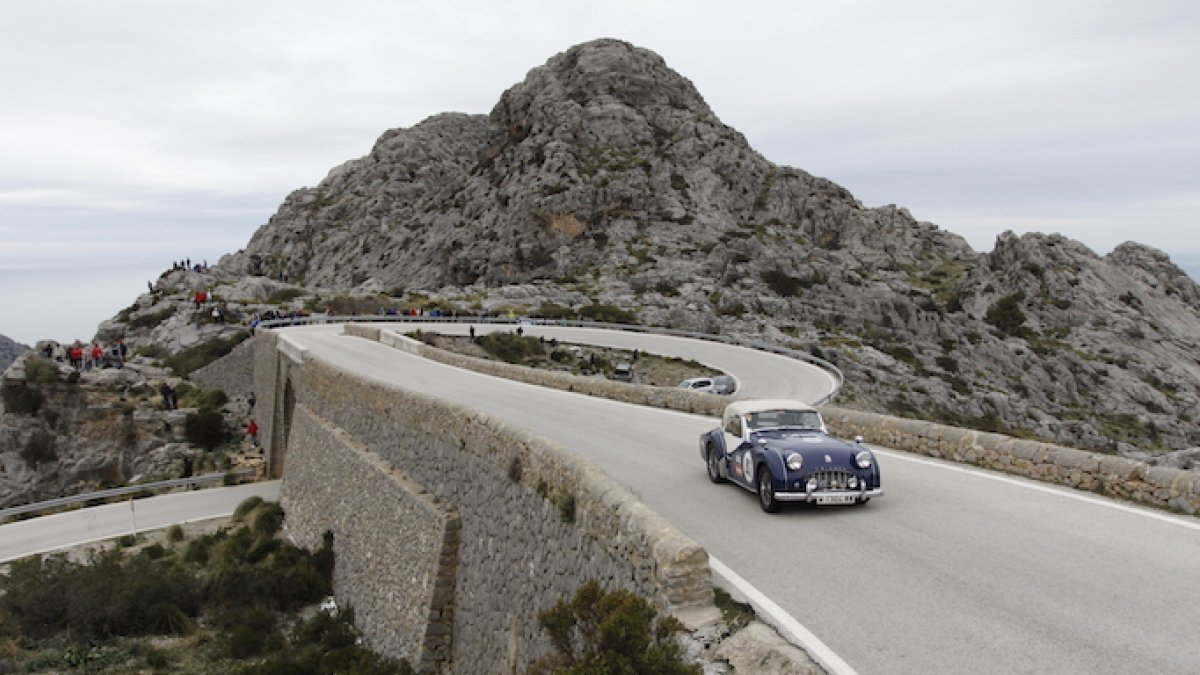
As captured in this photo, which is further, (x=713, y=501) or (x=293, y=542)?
(x=293, y=542)

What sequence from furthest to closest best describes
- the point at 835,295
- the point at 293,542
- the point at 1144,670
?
the point at 835,295
the point at 293,542
the point at 1144,670

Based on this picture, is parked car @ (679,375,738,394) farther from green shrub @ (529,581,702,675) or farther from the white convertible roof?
green shrub @ (529,581,702,675)

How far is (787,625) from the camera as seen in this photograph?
6520 millimetres

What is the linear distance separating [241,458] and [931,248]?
101397mm

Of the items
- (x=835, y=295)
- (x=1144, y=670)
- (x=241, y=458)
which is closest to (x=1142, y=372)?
(x=835, y=295)

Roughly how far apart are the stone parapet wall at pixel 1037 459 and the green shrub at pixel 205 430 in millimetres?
34960

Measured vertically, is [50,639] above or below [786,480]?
below

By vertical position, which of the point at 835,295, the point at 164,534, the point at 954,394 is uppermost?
the point at 835,295

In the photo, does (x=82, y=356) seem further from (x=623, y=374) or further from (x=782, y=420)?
(x=782, y=420)

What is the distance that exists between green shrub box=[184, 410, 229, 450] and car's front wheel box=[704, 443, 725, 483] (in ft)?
115

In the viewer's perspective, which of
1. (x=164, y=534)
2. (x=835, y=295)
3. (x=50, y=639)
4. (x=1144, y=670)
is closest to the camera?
(x=1144, y=670)

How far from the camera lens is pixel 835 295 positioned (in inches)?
2933

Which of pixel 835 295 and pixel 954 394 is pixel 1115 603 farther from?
pixel 835 295

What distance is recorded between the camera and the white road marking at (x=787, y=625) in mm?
5809
